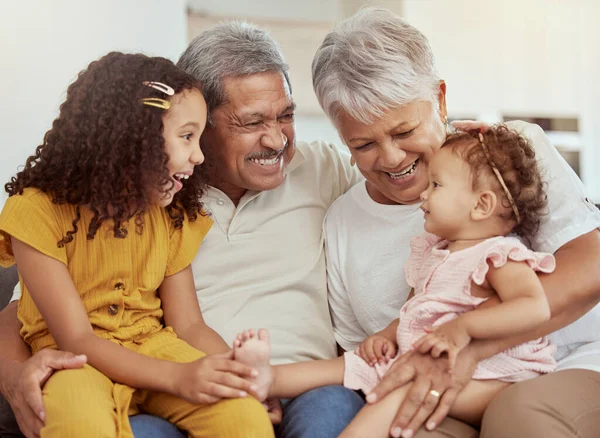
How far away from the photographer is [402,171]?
1871 mm

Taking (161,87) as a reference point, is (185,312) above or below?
below

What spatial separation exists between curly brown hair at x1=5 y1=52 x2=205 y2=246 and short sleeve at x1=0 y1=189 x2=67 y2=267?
20 mm

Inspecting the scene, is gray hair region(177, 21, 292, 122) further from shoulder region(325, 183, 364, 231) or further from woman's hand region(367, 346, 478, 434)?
woman's hand region(367, 346, 478, 434)

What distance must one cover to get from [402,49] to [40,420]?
3.75 ft

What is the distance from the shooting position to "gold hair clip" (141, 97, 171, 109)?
5.31ft

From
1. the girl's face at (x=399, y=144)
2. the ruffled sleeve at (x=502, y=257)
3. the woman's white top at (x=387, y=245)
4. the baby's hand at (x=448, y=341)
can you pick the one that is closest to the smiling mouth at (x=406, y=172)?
the girl's face at (x=399, y=144)

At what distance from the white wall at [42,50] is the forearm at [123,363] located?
166cm

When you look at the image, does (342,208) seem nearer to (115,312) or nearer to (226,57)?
(226,57)

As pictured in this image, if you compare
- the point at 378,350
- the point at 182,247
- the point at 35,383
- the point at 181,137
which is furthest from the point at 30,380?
the point at 378,350

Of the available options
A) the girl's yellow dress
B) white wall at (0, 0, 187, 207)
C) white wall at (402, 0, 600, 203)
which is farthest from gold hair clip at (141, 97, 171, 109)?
white wall at (402, 0, 600, 203)

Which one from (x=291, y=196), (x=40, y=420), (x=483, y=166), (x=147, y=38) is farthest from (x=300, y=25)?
(x=40, y=420)

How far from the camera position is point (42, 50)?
3.58 meters

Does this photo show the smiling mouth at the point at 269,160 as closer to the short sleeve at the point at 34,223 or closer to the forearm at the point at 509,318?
the short sleeve at the point at 34,223

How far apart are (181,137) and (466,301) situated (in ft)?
2.25
